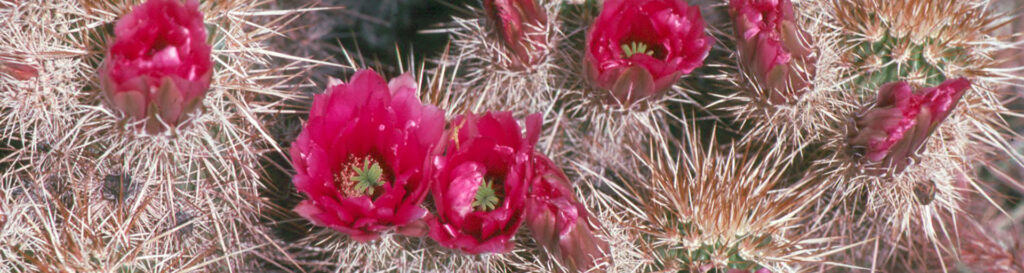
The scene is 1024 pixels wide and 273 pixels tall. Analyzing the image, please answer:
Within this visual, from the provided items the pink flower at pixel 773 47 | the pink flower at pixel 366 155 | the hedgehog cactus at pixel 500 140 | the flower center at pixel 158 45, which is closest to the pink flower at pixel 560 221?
the hedgehog cactus at pixel 500 140

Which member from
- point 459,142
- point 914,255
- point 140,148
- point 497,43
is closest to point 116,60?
point 140,148

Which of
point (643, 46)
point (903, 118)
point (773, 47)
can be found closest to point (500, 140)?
point (643, 46)

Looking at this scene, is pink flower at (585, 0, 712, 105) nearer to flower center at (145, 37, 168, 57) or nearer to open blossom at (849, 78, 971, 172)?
open blossom at (849, 78, 971, 172)

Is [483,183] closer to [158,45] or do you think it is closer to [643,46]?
[643,46]

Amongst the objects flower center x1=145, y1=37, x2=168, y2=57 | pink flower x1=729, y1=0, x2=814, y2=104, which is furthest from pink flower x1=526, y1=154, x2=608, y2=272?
flower center x1=145, y1=37, x2=168, y2=57

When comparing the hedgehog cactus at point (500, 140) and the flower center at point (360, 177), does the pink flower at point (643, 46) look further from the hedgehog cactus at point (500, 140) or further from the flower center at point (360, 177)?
the flower center at point (360, 177)
